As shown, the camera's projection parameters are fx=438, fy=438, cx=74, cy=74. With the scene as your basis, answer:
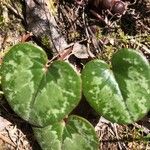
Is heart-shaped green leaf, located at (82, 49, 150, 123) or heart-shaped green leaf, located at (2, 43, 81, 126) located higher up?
heart-shaped green leaf, located at (2, 43, 81, 126)

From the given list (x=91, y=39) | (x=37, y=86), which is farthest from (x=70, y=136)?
(x=91, y=39)

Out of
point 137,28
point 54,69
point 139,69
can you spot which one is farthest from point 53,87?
point 137,28

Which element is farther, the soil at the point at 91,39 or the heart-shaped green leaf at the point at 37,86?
the soil at the point at 91,39

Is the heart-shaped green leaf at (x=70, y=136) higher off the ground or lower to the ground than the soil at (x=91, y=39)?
lower

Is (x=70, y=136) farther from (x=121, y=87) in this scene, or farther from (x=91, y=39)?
(x=91, y=39)

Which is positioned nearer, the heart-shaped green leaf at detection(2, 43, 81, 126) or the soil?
the heart-shaped green leaf at detection(2, 43, 81, 126)
